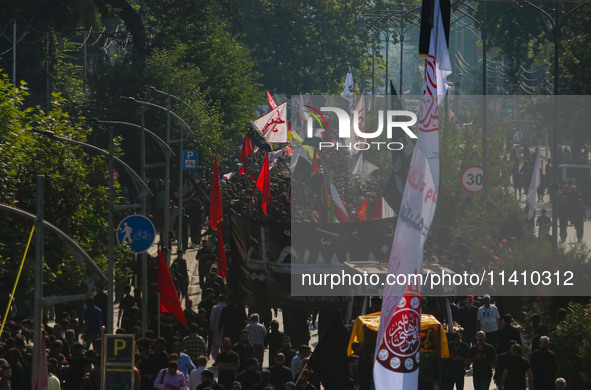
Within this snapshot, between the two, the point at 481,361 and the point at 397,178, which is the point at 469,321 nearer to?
the point at 481,361

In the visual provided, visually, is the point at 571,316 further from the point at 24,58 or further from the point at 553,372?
the point at 24,58

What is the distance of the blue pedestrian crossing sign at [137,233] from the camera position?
20703mm

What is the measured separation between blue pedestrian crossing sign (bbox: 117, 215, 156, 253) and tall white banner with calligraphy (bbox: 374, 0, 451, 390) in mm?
11790

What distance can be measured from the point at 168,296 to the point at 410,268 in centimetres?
1002

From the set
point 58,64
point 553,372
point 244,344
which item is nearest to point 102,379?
point 244,344

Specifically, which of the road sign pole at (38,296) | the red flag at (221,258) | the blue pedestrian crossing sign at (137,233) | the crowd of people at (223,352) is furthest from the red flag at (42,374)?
the red flag at (221,258)

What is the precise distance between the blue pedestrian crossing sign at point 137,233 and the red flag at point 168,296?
1869 millimetres

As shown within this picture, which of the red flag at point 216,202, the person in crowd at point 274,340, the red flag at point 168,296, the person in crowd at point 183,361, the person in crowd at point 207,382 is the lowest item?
the person in crowd at point 207,382

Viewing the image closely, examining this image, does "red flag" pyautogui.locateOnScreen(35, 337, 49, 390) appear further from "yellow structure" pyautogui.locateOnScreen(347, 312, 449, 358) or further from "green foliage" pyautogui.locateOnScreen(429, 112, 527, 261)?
"green foliage" pyautogui.locateOnScreen(429, 112, 527, 261)

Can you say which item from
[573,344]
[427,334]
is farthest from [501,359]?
[427,334]

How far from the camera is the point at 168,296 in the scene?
18.7 metres

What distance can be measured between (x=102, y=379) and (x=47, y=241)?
575 cm

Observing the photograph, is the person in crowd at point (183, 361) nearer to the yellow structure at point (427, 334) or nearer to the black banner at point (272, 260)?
the black banner at point (272, 260)

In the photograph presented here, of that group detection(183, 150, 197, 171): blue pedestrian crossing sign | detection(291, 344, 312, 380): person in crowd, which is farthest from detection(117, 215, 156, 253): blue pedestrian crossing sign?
detection(183, 150, 197, 171): blue pedestrian crossing sign
